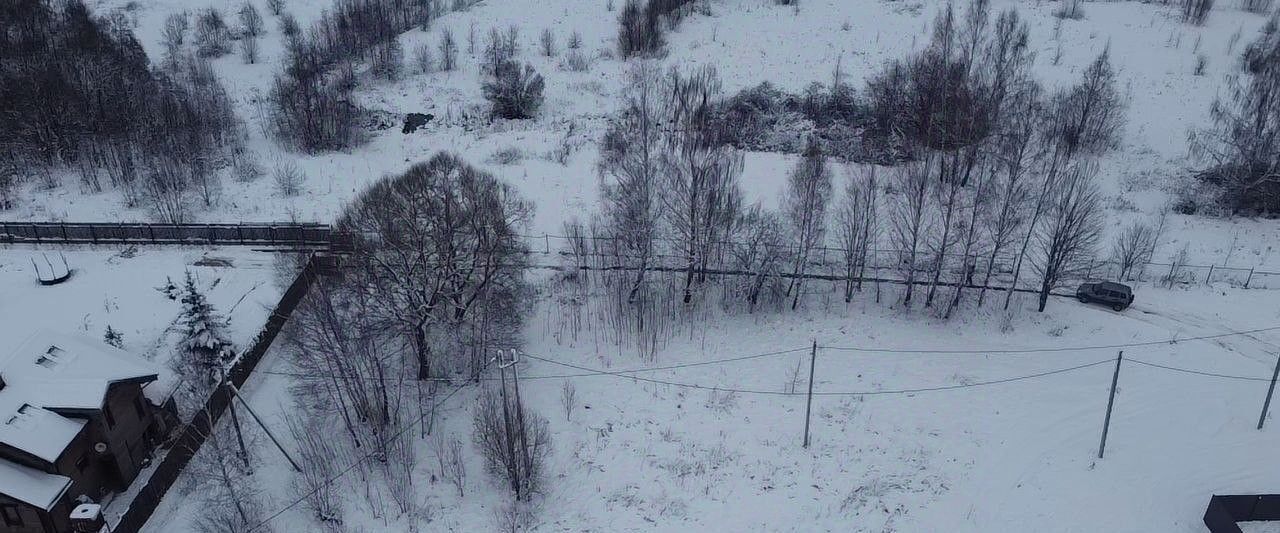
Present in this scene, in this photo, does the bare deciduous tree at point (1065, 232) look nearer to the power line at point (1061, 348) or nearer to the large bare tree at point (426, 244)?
the power line at point (1061, 348)

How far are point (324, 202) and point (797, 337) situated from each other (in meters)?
28.3

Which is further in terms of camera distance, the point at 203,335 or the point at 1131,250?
the point at 1131,250

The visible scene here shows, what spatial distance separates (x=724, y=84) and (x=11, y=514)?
46837 millimetres

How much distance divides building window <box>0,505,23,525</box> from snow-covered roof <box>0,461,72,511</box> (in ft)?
2.20

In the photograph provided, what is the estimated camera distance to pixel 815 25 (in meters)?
63.8

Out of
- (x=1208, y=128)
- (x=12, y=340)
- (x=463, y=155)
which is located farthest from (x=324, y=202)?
(x=1208, y=128)

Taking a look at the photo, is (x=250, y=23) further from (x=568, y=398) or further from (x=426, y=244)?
(x=568, y=398)

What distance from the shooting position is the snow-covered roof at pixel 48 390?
2364 centimetres

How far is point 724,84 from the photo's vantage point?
57.8 metres

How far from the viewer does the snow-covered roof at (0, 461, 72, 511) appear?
23109 mm

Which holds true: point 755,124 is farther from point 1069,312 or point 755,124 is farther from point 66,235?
point 66,235

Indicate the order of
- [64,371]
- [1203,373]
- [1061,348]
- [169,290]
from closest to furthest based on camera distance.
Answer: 1. [64,371]
2. [1203,373]
3. [1061,348]
4. [169,290]

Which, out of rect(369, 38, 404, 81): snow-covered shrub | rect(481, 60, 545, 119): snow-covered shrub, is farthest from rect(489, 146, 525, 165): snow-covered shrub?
rect(369, 38, 404, 81): snow-covered shrub

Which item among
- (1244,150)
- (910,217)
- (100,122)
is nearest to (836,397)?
(910,217)
